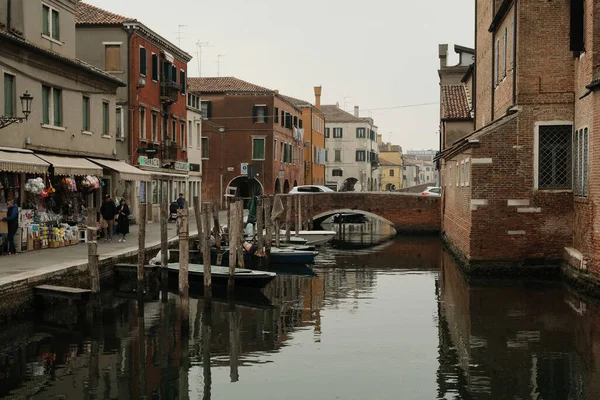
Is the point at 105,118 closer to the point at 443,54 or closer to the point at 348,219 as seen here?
the point at 348,219

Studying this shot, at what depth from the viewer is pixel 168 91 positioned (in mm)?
33906

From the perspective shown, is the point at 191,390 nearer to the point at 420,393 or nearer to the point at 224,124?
the point at 420,393

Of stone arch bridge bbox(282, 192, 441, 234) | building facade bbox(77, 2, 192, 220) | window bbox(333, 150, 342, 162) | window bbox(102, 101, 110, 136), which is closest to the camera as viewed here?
window bbox(102, 101, 110, 136)

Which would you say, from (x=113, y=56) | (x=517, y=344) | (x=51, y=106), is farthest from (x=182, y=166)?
(x=517, y=344)

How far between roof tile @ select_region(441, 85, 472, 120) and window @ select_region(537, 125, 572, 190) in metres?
14.6

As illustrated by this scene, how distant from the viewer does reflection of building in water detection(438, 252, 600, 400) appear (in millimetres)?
9977

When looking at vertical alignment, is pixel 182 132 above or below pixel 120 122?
above

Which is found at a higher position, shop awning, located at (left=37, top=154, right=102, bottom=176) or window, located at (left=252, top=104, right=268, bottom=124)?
window, located at (left=252, top=104, right=268, bottom=124)

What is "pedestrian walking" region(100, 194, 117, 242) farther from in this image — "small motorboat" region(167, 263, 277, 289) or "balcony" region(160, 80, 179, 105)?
"balcony" region(160, 80, 179, 105)

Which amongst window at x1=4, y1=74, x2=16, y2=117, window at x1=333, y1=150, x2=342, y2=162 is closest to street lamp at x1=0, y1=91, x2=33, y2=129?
window at x1=4, y1=74, x2=16, y2=117

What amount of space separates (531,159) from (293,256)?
8.31 meters

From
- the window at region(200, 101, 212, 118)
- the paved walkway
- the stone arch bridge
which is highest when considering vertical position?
the window at region(200, 101, 212, 118)

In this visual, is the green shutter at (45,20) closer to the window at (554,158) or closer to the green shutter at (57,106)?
the green shutter at (57,106)

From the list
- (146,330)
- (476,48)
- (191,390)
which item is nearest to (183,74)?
(476,48)
